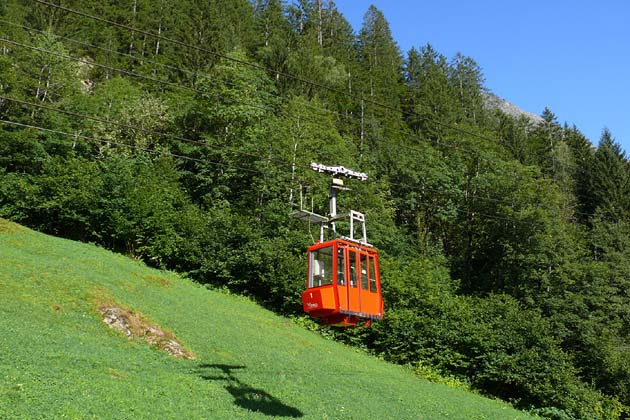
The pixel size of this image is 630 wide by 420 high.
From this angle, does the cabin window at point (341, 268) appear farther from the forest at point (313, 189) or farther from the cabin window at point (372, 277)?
the forest at point (313, 189)

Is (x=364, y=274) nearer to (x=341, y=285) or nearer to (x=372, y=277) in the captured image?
(x=372, y=277)

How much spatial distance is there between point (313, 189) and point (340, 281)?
114 ft

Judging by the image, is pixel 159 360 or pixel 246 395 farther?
pixel 159 360

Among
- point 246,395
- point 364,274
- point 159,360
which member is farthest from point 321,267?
point 159,360

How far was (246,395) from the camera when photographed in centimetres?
1819

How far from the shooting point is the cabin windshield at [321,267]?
55.1 ft

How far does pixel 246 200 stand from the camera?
51.1 m

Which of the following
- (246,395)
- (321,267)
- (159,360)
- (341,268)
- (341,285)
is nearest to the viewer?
(341,285)

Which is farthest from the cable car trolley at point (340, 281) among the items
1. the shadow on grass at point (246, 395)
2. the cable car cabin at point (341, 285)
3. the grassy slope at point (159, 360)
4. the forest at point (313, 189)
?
the forest at point (313, 189)

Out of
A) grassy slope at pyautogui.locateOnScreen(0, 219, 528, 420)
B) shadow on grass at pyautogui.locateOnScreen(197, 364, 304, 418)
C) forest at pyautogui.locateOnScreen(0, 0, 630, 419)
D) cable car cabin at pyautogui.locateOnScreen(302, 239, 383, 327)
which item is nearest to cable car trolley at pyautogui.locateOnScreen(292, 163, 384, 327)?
cable car cabin at pyautogui.locateOnScreen(302, 239, 383, 327)

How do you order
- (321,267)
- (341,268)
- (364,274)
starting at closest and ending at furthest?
(341,268) → (321,267) → (364,274)

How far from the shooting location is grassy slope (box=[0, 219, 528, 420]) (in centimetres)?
1433

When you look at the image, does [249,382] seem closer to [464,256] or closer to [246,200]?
[246,200]

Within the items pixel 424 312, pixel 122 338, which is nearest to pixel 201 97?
pixel 424 312
